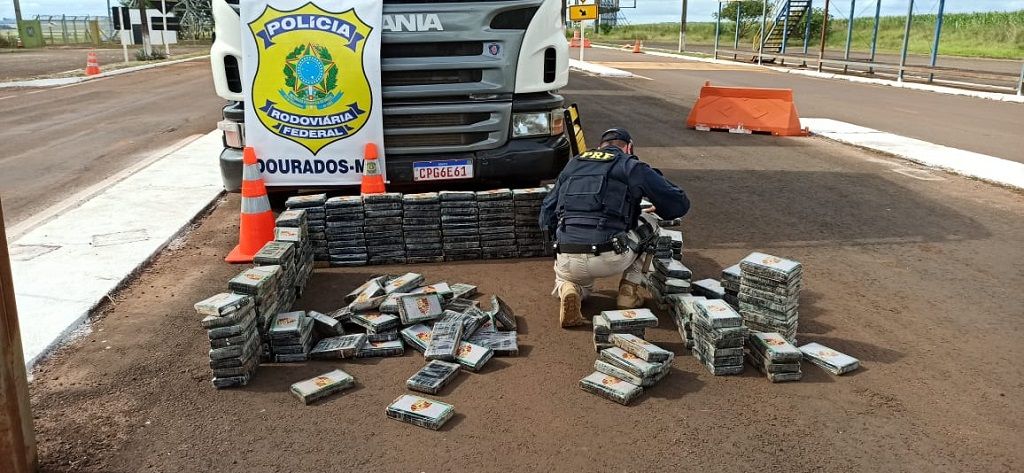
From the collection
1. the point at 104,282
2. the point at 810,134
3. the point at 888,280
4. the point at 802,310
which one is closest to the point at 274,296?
the point at 104,282

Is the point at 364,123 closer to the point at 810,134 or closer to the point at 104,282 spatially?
the point at 104,282

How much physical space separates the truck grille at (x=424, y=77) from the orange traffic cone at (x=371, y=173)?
62cm

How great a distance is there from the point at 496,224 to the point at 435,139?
3.51ft

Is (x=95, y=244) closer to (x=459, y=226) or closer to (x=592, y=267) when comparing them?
(x=459, y=226)

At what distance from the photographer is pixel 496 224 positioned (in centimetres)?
652

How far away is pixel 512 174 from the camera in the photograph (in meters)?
6.97

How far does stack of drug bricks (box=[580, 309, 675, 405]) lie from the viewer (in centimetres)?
410

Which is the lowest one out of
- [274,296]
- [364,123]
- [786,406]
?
[786,406]

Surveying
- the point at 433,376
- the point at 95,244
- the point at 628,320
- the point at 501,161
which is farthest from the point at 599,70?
the point at 433,376

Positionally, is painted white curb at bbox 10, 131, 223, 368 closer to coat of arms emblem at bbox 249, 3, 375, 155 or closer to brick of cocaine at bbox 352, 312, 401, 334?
coat of arms emblem at bbox 249, 3, 375, 155

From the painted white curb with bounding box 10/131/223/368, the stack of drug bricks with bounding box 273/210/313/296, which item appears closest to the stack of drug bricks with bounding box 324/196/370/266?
the stack of drug bricks with bounding box 273/210/313/296

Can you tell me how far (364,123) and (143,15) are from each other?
113ft

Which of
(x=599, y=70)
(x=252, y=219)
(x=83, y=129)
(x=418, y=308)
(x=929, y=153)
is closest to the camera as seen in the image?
(x=418, y=308)

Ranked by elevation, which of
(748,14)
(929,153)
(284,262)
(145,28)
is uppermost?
(748,14)
